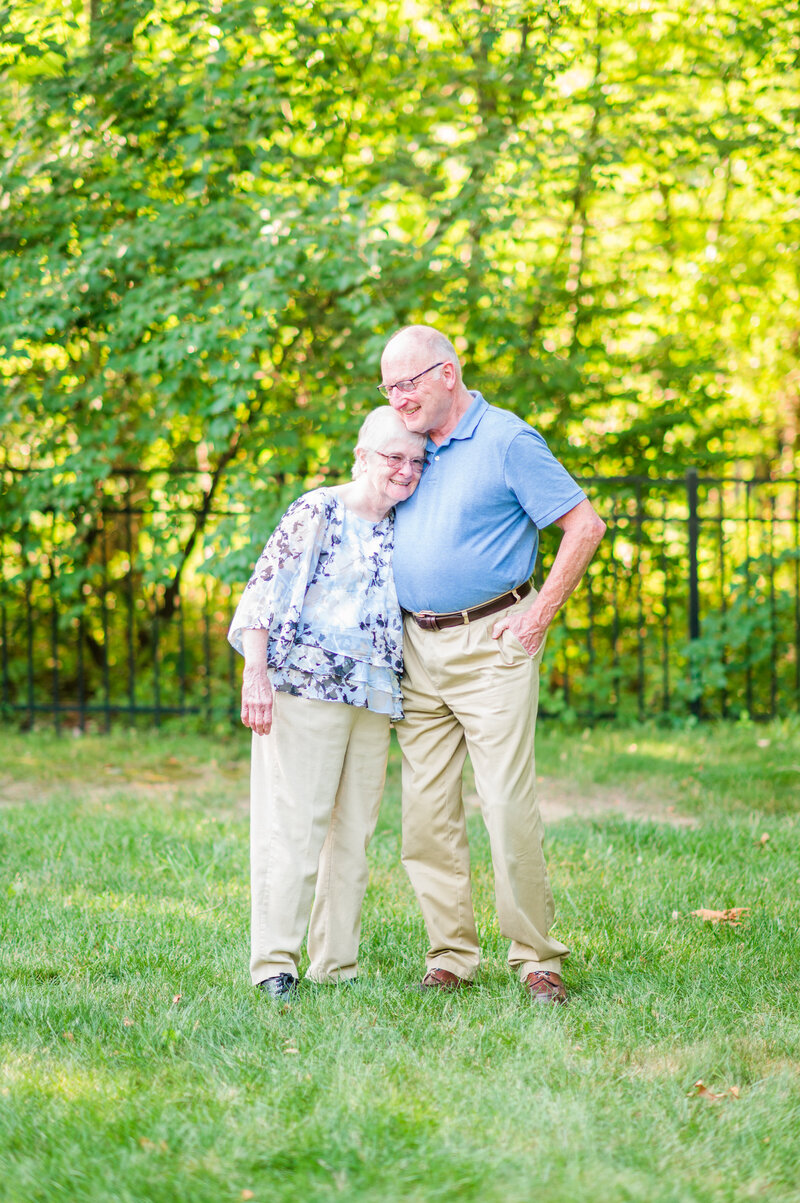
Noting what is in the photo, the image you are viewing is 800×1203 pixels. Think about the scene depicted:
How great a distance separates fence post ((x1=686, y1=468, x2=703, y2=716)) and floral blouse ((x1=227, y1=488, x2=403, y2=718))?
14.7 feet

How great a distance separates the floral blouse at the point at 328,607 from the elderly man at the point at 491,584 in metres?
0.08

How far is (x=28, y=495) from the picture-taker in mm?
6516

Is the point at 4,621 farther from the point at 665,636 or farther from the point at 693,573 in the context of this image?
the point at 693,573

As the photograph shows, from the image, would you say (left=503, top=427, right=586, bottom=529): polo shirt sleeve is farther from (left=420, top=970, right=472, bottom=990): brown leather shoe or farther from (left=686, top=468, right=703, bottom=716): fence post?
(left=686, top=468, right=703, bottom=716): fence post

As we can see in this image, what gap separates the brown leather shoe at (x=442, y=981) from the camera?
3.15 meters

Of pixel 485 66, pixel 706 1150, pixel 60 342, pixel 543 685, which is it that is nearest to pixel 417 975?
pixel 706 1150

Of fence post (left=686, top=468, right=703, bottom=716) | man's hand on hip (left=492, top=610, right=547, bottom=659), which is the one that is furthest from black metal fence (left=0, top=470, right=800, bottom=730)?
man's hand on hip (left=492, top=610, right=547, bottom=659)

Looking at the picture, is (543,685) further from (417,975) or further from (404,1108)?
(404,1108)

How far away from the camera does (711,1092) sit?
8.22ft

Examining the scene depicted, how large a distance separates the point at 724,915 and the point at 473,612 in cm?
147

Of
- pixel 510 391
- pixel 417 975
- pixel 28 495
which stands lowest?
pixel 417 975

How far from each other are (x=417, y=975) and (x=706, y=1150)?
119cm

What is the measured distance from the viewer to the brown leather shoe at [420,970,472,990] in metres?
3.15

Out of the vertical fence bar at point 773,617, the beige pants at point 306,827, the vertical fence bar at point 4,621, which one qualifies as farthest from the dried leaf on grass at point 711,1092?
the vertical fence bar at point 4,621
